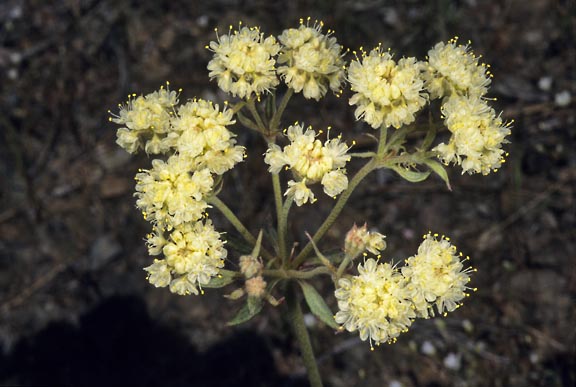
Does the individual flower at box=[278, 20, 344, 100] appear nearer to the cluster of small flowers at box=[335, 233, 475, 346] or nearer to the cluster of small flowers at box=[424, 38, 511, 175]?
the cluster of small flowers at box=[424, 38, 511, 175]

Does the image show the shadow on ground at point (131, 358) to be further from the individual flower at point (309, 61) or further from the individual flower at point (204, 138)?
the individual flower at point (309, 61)

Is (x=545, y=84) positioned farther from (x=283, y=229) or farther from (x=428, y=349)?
(x=283, y=229)

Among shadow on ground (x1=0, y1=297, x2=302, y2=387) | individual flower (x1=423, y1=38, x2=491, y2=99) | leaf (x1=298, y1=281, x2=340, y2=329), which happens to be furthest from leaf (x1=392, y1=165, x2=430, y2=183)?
shadow on ground (x1=0, y1=297, x2=302, y2=387)

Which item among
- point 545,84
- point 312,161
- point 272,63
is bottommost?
point 312,161

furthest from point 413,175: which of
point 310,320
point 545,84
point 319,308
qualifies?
point 545,84

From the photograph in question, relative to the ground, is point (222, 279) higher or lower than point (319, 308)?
higher

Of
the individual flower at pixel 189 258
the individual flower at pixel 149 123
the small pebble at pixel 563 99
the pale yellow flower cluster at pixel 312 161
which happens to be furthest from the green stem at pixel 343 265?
the small pebble at pixel 563 99

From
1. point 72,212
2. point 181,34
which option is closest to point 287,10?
point 181,34
